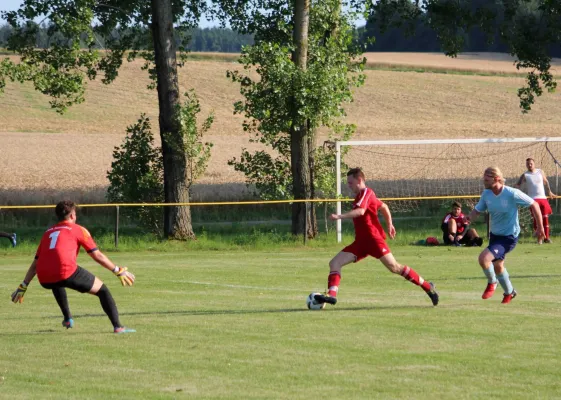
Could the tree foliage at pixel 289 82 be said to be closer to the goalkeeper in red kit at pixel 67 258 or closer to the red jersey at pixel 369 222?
the red jersey at pixel 369 222

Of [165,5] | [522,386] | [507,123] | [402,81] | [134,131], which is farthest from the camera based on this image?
[402,81]

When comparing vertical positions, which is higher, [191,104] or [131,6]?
[131,6]

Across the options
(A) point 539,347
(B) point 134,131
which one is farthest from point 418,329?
(B) point 134,131

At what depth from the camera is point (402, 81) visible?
85312mm

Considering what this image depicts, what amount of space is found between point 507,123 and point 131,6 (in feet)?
135

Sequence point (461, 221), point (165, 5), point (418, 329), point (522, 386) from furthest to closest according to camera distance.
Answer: point (165, 5) < point (461, 221) < point (418, 329) < point (522, 386)

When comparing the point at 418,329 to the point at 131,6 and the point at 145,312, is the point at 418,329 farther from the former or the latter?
the point at 131,6

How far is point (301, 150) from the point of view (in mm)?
29984

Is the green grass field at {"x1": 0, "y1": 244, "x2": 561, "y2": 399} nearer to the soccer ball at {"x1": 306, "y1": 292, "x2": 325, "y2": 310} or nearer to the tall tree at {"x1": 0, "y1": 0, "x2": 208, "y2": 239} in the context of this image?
the soccer ball at {"x1": 306, "y1": 292, "x2": 325, "y2": 310}

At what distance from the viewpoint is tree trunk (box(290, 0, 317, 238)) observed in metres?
29.1

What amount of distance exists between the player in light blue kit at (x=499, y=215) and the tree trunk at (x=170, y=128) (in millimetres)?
15835

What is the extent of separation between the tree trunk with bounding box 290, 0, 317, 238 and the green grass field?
10502 millimetres

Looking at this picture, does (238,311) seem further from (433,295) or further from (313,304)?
(433,295)

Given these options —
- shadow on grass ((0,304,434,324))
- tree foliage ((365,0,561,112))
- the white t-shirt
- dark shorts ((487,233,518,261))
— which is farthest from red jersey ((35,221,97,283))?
tree foliage ((365,0,561,112))
